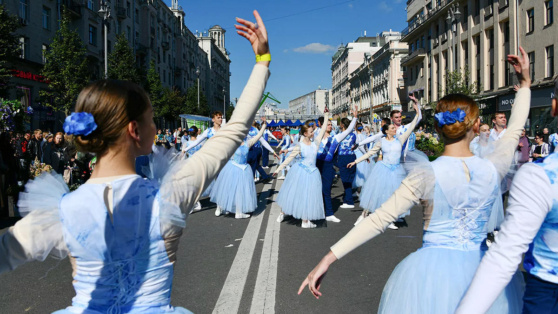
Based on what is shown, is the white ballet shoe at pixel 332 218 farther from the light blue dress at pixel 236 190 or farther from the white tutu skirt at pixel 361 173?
the white tutu skirt at pixel 361 173

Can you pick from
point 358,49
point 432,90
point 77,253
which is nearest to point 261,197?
point 77,253

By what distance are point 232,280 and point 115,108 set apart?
13.1 ft

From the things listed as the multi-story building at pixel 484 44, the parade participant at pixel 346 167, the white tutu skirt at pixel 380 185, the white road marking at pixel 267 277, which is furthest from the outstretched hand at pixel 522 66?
the multi-story building at pixel 484 44

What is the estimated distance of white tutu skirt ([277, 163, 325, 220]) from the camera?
8.72m

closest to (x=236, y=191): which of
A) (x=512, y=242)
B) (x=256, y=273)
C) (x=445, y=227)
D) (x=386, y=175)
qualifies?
(x=386, y=175)

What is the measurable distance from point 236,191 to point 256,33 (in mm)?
7947

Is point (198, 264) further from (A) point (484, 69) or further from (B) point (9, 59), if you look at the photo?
(A) point (484, 69)

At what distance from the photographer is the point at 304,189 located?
8984mm

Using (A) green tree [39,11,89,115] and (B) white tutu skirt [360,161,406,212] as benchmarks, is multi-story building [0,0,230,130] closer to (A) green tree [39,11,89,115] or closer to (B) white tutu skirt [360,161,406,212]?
(A) green tree [39,11,89,115]

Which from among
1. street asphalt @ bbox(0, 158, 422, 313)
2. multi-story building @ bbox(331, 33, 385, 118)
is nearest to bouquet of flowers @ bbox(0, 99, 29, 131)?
street asphalt @ bbox(0, 158, 422, 313)

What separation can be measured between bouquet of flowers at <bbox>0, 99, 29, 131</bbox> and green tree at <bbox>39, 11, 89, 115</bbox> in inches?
571

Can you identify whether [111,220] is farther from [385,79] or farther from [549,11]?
[385,79]

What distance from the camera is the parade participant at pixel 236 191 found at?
9.77 metres

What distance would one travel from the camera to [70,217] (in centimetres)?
171
